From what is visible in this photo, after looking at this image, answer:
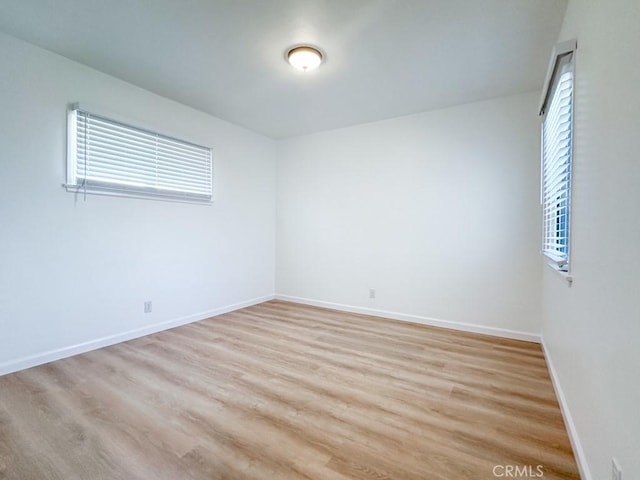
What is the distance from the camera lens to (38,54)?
8.16ft

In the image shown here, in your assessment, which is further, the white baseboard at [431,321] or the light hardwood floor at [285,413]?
the white baseboard at [431,321]

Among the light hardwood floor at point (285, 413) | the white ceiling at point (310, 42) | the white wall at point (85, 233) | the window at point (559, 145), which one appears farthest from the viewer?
the white wall at point (85, 233)

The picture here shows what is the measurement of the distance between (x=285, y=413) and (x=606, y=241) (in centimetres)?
187

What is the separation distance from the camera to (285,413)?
6.18 feet

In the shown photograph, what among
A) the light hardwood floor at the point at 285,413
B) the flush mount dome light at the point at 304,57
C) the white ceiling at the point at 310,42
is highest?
the white ceiling at the point at 310,42

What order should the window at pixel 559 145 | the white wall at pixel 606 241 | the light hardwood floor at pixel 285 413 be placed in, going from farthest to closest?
the window at pixel 559 145
the light hardwood floor at pixel 285 413
the white wall at pixel 606 241

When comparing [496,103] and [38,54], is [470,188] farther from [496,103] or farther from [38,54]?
[38,54]

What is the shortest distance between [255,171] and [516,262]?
3666 millimetres

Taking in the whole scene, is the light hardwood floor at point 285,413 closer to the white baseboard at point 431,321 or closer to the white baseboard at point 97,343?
the white baseboard at point 97,343

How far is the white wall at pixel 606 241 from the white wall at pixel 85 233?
12.0ft

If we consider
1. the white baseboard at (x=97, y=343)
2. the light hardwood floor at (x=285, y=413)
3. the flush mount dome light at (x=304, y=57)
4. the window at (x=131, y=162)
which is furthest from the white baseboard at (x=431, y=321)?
the flush mount dome light at (x=304, y=57)

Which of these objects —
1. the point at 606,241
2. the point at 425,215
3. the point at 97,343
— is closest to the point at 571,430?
the point at 606,241

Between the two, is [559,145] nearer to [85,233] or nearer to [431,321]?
[431,321]

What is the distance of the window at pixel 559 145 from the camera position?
1.80m
